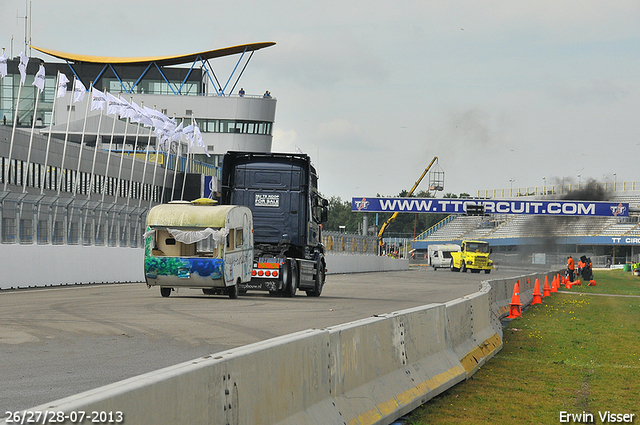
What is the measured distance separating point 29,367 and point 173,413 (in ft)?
19.7

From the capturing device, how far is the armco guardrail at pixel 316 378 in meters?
4.14

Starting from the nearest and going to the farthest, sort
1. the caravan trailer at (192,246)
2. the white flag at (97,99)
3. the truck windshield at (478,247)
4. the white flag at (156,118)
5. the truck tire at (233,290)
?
the caravan trailer at (192,246) → the truck tire at (233,290) → the white flag at (97,99) → the white flag at (156,118) → the truck windshield at (478,247)

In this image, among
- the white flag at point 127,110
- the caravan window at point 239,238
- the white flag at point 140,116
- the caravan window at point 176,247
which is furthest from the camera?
the white flag at point 140,116

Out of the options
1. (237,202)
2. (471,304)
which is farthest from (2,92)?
(471,304)

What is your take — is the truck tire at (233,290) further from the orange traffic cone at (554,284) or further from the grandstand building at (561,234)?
the grandstand building at (561,234)

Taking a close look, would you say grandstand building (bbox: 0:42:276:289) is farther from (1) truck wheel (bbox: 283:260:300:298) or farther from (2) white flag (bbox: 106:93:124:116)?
(1) truck wheel (bbox: 283:260:300:298)

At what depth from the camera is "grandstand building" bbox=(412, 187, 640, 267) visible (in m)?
98.6

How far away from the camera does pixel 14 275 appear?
25.1m

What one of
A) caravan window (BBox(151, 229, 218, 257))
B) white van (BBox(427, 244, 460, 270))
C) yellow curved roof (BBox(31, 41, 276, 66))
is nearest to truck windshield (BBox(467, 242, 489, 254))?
white van (BBox(427, 244, 460, 270))

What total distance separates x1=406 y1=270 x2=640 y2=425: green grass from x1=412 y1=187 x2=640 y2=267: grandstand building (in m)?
71.7

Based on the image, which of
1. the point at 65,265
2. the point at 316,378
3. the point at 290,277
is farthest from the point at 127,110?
the point at 316,378

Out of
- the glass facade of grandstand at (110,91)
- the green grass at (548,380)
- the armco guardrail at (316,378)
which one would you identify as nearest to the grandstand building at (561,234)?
the glass facade of grandstand at (110,91)

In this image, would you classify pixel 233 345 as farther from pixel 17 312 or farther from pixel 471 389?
pixel 17 312

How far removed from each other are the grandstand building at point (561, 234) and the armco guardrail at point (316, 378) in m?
78.8
